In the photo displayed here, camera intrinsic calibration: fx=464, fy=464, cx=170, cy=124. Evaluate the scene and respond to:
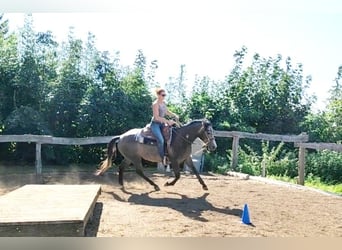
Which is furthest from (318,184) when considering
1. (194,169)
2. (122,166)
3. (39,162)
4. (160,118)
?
(39,162)

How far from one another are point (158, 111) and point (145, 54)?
51 cm

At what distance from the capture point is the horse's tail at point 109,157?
432 centimetres

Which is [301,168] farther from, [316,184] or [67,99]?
Answer: [67,99]

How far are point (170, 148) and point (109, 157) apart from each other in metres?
0.62

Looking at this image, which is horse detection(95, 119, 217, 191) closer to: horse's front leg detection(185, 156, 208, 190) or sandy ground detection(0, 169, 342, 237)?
horse's front leg detection(185, 156, 208, 190)

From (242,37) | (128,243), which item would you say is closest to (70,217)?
(128,243)

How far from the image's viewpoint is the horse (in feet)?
13.4

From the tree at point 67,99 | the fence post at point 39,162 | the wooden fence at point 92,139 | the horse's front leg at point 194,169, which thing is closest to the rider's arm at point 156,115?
the horse's front leg at point 194,169

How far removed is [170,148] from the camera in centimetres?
419

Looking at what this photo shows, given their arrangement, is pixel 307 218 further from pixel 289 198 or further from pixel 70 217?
pixel 70 217

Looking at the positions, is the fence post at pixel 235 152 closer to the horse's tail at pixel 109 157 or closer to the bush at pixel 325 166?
the bush at pixel 325 166

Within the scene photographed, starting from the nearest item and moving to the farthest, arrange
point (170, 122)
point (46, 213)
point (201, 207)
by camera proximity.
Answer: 1. point (46, 213)
2. point (201, 207)
3. point (170, 122)

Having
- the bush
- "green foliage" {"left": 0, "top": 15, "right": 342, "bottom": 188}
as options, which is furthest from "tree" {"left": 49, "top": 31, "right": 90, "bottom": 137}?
the bush

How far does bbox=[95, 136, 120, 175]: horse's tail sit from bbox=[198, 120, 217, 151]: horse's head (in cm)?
84
